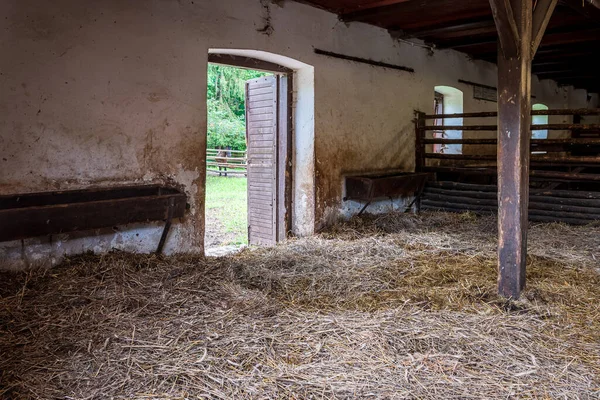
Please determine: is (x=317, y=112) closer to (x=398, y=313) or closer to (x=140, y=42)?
(x=140, y=42)

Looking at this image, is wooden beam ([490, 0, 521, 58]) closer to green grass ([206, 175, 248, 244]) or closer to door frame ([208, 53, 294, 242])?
door frame ([208, 53, 294, 242])

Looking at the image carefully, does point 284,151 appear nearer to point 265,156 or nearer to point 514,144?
point 265,156

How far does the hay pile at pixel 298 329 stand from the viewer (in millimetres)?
2037

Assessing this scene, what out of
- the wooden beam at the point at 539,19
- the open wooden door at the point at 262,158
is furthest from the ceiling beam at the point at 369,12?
the wooden beam at the point at 539,19

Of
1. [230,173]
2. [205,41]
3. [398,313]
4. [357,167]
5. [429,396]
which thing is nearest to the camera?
[429,396]

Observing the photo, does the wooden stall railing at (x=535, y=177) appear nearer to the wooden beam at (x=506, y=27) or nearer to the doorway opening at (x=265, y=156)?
the doorway opening at (x=265, y=156)

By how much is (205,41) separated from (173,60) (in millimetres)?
394

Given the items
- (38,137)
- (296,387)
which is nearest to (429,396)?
(296,387)

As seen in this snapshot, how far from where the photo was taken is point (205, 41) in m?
4.32

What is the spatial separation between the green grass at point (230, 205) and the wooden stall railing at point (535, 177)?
8.68ft

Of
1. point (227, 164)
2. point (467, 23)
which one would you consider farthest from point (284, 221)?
point (227, 164)

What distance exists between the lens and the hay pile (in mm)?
2037

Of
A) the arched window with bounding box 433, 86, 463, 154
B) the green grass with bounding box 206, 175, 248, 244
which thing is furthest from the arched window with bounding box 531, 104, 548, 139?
the green grass with bounding box 206, 175, 248, 244

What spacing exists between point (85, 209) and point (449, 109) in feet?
21.0
